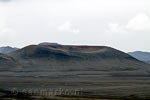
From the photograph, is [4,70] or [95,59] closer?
[4,70]

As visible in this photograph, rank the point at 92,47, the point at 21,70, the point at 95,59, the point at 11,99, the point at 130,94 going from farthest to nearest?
the point at 92,47
the point at 95,59
the point at 21,70
the point at 130,94
the point at 11,99

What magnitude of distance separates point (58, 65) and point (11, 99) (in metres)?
96.1

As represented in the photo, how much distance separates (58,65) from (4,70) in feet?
71.6

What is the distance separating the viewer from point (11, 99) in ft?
178

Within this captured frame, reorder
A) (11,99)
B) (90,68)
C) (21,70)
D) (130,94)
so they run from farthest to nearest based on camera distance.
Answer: (90,68)
(21,70)
(130,94)
(11,99)

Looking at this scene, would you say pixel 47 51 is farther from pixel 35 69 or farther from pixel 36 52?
pixel 35 69

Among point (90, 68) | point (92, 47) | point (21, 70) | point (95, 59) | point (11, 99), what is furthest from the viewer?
point (92, 47)

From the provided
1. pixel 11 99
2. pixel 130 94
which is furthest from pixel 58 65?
pixel 11 99

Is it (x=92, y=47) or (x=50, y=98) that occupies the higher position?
(x=92, y=47)

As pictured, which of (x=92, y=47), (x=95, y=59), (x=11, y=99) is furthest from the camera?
(x=92, y=47)

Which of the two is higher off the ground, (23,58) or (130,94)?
(23,58)

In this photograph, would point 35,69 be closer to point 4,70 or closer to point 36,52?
point 4,70

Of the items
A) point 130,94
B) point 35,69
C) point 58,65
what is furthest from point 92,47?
point 130,94

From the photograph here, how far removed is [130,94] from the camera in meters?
66.0
